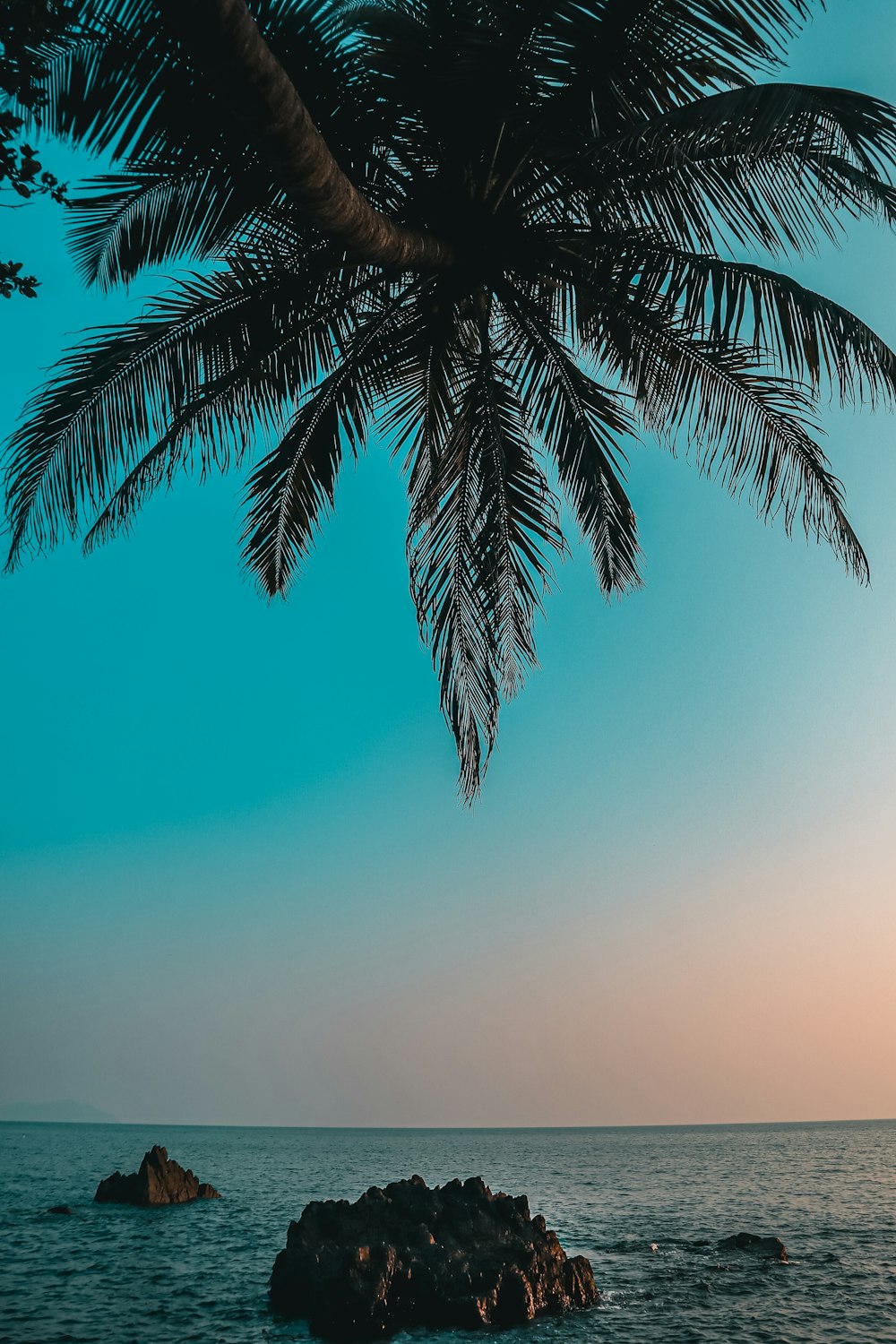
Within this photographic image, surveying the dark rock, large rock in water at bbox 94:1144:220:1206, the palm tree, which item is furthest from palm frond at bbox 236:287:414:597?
large rock in water at bbox 94:1144:220:1206

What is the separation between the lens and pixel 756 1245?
26.5 meters

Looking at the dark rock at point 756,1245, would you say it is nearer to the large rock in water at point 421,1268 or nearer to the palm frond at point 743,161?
the large rock in water at point 421,1268

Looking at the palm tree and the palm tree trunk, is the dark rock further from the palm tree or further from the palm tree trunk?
the palm tree trunk

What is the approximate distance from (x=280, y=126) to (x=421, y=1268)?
1800 centimetres

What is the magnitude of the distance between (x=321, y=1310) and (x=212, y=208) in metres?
16.8

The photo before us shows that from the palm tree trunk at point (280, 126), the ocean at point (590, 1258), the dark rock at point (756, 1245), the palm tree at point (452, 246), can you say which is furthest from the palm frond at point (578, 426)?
the dark rock at point (756, 1245)

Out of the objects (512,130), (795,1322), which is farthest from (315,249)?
(795,1322)

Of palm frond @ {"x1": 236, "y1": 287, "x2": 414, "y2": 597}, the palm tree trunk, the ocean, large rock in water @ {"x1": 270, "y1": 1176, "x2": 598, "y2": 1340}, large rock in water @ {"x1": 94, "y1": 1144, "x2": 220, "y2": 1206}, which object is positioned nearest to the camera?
the palm tree trunk

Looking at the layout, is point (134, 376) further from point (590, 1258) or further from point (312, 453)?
point (590, 1258)

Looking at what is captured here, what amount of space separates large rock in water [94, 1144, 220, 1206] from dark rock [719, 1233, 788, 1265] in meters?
24.3

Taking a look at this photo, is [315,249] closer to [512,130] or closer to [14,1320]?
[512,130]

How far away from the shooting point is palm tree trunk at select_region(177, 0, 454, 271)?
11.5 feet

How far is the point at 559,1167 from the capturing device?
250ft

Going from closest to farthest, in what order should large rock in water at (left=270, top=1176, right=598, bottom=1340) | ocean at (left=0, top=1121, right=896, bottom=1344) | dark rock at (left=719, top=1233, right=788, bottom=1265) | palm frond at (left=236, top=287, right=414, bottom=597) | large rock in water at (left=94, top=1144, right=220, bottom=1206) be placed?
palm frond at (left=236, top=287, right=414, bottom=597)
large rock in water at (left=270, top=1176, right=598, bottom=1340)
ocean at (left=0, top=1121, right=896, bottom=1344)
dark rock at (left=719, top=1233, right=788, bottom=1265)
large rock in water at (left=94, top=1144, right=220, bottom=1206)
